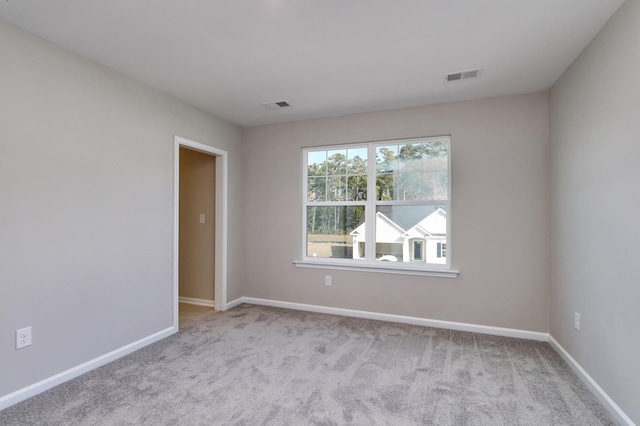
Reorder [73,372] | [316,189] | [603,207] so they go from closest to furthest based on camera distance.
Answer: [603,207] → [73,372] → [316,189]

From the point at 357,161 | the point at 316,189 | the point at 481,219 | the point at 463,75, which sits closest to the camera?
the point at 463,75

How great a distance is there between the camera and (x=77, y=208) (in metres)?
2.54

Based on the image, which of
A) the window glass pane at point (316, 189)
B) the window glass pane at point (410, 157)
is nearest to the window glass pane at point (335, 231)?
the window glass pane at point (316, 189)

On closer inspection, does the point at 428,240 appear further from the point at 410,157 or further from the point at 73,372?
the point at 73,372

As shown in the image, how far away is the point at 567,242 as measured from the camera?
278 cm

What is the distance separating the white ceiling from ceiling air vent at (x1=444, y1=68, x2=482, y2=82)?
0.07 m

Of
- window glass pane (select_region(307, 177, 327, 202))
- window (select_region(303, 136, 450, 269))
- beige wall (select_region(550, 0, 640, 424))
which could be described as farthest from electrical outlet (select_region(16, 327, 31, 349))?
beige wall (select_region(550, 0, 640, 424))

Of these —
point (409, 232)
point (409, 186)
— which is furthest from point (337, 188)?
point (409, 232)

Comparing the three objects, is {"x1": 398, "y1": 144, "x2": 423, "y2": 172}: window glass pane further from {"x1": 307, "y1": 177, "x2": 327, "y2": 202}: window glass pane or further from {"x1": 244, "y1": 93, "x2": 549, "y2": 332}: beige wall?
{"x1": 307, "y1": 177, "x2": 327, "y2": 202}: window glass pane

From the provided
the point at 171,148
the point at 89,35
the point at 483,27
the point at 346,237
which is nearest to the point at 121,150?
the point at 171,148

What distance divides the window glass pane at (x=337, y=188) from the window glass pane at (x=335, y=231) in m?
0.13

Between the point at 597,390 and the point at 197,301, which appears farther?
the point at 197,301

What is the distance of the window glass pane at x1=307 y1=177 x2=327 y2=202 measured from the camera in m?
4.33

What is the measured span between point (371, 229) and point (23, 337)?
3.25m
